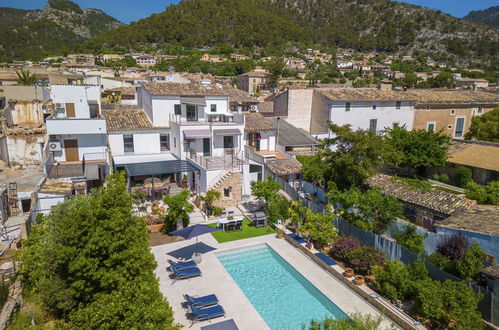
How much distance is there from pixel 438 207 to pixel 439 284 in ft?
27.7

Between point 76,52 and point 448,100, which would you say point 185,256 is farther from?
point 76,52

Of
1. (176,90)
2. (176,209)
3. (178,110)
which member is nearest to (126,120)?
(178,110)

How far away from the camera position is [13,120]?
37.1 m

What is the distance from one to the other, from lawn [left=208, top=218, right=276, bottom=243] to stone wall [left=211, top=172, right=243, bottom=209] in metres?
3.49

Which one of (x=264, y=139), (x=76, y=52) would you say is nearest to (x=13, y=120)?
(x=264, y=139)

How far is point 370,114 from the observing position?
4259 centimetres

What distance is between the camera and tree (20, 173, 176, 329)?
957cm

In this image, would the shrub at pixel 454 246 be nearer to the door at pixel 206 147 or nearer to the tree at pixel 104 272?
the tree at pixel 104 272

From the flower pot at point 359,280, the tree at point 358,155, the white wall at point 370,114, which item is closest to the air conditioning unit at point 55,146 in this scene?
the tree at point 358,155

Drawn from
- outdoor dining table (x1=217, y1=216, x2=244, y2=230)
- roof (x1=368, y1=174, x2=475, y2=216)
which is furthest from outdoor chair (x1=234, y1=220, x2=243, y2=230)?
roof (x1=368, y1=174, x2=475, y2=216)

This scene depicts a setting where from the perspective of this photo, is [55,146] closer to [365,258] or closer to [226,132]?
[226,132]

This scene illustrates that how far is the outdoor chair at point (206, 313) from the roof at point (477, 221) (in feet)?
41.2

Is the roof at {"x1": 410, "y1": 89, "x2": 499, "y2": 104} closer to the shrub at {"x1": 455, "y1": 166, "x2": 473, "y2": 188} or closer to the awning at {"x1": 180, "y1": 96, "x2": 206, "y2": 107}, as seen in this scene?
the shrub at {"x1": 455, "y1": 166, "x2": 473, "y2": 188}

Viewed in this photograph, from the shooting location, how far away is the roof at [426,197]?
2064 centimetres
